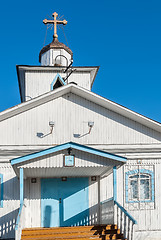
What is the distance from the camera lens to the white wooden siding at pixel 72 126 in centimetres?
1272

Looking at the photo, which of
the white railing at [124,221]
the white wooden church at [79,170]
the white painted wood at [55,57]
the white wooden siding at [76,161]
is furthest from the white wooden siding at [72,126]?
the white painted wood at [55,57]

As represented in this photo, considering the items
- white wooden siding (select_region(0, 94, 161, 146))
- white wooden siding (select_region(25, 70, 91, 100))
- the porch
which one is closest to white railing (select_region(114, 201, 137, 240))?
the porch

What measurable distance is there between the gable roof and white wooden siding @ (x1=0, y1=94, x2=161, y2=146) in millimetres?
165

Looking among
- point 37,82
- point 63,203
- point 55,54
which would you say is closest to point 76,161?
point 63,203

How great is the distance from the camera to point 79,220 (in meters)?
12.6

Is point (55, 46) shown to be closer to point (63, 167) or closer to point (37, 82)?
point (37, 82)

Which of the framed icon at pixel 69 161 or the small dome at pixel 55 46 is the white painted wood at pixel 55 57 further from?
the framed icon at pixel 69 161

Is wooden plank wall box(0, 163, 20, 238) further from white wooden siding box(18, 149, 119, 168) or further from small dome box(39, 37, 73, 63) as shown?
small dome box(39, 37, 73, 63)

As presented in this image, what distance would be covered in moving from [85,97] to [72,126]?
115 centimetres

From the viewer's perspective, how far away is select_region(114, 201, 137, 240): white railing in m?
9.78

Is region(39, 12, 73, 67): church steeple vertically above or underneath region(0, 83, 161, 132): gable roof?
above

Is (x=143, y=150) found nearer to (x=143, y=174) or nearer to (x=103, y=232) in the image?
(x=143, y=174)

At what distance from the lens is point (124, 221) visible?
10.2 m

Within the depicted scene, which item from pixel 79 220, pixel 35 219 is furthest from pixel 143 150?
pixel 35 219
